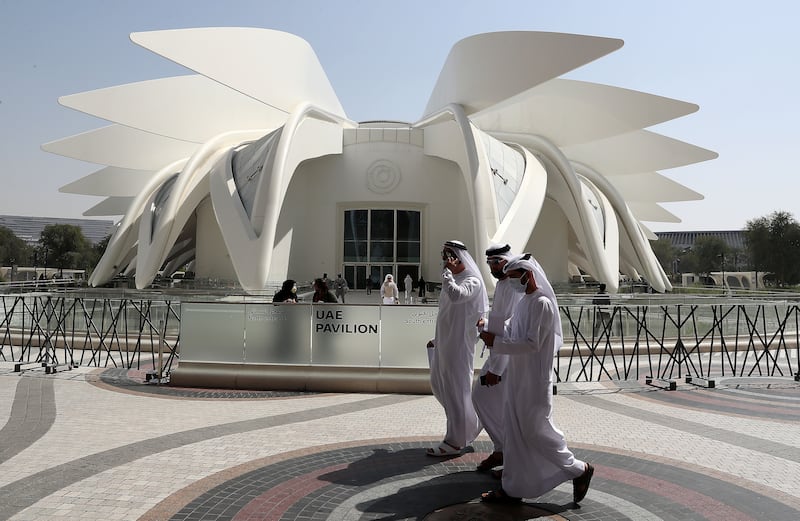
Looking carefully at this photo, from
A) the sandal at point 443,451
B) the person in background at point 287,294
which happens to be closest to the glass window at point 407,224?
the person in background at point 287,294

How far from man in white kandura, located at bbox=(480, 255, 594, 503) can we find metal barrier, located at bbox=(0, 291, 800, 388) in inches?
241

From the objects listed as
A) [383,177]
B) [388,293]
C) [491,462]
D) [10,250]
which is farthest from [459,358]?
[10,250]

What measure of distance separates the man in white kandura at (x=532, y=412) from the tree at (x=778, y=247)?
58.6 meters

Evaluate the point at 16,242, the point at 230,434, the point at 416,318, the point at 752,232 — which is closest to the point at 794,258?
the point at 752,232

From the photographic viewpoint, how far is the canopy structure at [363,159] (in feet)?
83.8

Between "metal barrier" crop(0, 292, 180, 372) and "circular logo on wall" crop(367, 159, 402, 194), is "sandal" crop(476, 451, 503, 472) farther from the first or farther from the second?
"circular logo on wall" crop(367, 159, 402, 194)

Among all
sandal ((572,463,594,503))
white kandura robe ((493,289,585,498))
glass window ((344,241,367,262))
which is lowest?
sandal ((572,463,594,503))

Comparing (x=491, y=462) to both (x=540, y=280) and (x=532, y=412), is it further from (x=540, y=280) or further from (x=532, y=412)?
(x=540, y=280)

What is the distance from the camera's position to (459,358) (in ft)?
19.7

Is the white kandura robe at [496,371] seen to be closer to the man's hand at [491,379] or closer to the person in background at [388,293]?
the man's hand at [491,379]

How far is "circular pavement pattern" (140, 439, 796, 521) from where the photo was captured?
4477mm

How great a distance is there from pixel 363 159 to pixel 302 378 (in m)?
22.8

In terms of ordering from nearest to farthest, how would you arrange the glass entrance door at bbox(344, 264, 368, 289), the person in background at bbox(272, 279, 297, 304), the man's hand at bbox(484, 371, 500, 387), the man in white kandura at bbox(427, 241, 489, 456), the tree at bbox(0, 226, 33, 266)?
the man's hand at bbox(484, 371, 500, 387) → the man in white kandura at bbox(427, 241, 489, 456) → the person in background at bbox(272, 279, 297, 304) → the glass entrance door at bbox(344, 264, 368, 289) → the tree at bbox(0, 226, 33, 266)

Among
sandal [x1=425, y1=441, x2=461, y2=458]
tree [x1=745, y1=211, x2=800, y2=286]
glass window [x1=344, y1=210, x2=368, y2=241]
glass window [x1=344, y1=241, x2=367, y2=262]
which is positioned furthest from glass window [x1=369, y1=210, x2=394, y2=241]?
tree [x1=745, y1=211, x2=800, y2=286]
